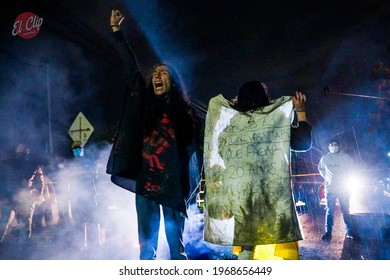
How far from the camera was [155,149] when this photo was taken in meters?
2.16

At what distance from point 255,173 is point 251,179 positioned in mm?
45

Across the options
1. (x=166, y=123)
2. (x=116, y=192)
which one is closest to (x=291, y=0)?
(x=166, y=123)

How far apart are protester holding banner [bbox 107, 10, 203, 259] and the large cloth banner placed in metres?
0.19

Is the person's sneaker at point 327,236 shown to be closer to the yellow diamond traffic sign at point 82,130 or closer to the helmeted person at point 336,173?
the helmeted person at point 336,173

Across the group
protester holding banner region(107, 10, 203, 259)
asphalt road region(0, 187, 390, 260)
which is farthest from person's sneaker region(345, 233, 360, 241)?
protester holding banner region(107, 10, 203, 259)

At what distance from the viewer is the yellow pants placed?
2000 mm

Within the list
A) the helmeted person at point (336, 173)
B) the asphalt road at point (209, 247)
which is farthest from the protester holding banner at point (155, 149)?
the helmeted person at point (336, 173)

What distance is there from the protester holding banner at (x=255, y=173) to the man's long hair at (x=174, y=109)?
0.17 metres

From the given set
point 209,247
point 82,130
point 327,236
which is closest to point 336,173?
point 327,236

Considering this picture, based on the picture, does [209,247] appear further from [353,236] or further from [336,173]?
[336,173]

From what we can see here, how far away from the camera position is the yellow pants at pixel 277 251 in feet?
6.56

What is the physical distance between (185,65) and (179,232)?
216cm

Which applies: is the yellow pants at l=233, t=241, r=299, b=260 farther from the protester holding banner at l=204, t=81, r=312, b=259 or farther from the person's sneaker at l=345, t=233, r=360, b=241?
the person's sneaker at l=345, t=233, r=360, b=241
